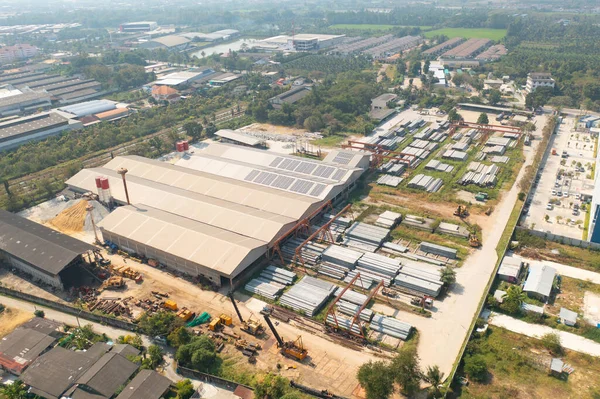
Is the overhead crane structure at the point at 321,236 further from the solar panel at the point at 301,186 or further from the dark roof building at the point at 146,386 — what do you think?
the dark roof building at the point at 146,386

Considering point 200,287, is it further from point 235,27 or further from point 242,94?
point 235,27

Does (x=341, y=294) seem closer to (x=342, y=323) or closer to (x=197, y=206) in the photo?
(x=342, y=323)

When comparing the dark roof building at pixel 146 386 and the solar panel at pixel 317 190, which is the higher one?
the solar panel at pixel 317 190

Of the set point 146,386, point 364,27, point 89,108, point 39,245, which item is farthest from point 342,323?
point 364,27

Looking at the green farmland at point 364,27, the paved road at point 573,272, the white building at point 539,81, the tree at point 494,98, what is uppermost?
the green farmland at point 364,27

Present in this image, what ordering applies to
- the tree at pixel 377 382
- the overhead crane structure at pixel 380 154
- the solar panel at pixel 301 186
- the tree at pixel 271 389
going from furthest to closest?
the overhead crane structure at pixel 380 154 < the solar panel at pixel 301 186 < the tree at pixel 271 389 < the tree at pixel 377 382

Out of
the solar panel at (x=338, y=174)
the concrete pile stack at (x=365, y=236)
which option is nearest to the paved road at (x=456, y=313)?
the concrete pile stack at (x=365, y=236)
